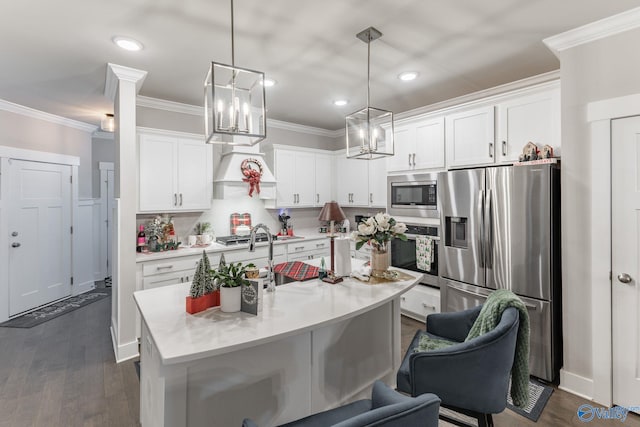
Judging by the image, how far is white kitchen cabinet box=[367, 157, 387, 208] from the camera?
4.50m

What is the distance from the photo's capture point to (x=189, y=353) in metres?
1.24

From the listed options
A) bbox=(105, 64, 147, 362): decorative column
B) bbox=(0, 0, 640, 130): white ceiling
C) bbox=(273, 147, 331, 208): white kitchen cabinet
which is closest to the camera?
bbox=(0, 0, 640, 130): white ceiling

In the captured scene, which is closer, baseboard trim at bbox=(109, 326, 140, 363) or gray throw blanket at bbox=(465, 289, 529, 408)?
gray throw blanket at bbox=(465, 289, 529, 408)

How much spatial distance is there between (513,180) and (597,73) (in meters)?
0.92

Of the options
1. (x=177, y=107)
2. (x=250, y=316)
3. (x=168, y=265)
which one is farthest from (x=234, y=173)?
(x=250, y=316)

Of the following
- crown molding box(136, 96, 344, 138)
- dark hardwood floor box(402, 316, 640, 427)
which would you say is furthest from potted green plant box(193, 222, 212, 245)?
dark hardwood floor box(402, 316, 640, 427)

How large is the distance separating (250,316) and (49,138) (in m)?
4.87

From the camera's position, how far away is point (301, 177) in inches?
195

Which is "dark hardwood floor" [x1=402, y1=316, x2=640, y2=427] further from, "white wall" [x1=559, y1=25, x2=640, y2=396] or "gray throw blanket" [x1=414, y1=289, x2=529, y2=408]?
"gray throw blanket" [x1=414, y1=289, x2=529, y2=408]

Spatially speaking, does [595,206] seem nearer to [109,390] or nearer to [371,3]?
[371,3]

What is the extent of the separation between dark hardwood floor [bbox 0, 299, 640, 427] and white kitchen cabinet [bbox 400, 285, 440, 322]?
141mm

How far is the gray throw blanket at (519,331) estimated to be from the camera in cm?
160

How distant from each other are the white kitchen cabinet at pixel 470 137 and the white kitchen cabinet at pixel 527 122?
8 cm

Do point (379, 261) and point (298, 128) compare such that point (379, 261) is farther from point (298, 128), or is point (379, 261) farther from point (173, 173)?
Answer: point (298, 128)
